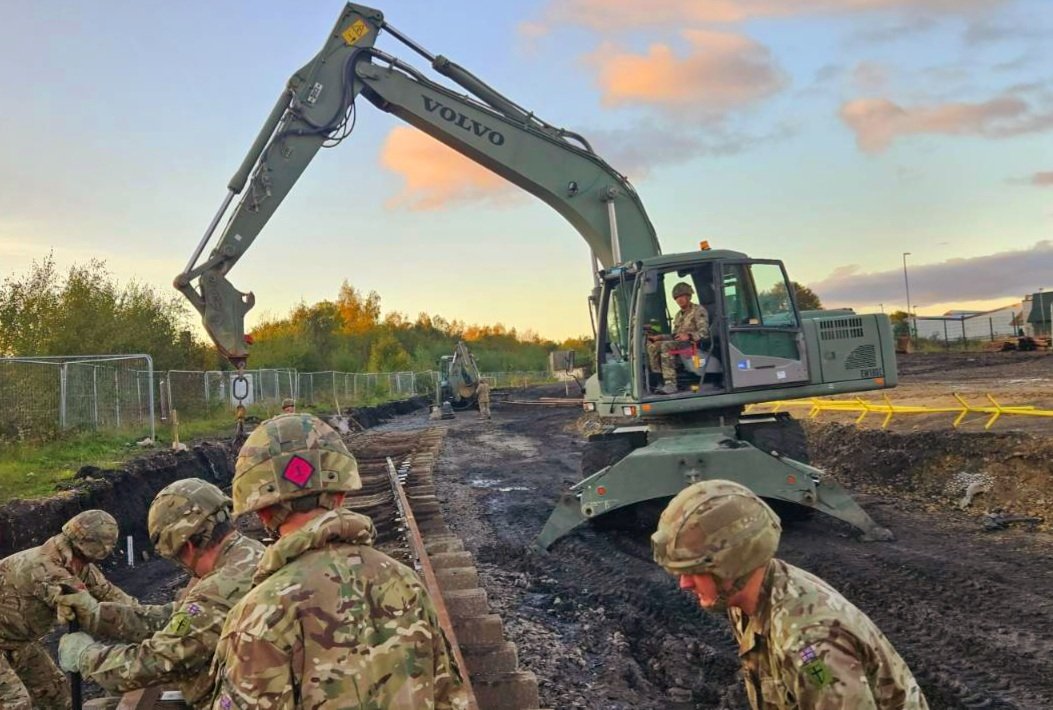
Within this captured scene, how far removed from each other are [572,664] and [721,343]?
13.2 feet

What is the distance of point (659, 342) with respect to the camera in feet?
28.0

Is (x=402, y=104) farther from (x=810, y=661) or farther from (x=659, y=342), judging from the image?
(x=810, y=661)

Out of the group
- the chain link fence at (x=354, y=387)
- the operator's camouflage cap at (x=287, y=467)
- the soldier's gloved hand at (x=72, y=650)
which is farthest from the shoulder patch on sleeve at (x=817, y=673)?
the chain link fence at (x=354, y=387)

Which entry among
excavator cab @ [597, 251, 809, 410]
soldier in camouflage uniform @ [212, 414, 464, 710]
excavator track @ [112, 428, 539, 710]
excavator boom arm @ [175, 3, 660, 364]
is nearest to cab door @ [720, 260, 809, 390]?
excavator cab @ [597, 251, 809, 410]

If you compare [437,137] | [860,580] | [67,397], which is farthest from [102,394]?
[860,580]

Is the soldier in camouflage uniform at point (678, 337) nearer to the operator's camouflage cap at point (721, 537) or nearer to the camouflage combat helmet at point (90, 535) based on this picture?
the camouflage combat helmet at point (90, 535)

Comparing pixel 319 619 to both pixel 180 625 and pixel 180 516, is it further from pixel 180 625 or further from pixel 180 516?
pixel 180 516

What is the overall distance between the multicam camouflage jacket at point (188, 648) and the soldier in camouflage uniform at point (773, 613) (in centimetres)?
159

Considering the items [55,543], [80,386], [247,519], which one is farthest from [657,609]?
[80,386]

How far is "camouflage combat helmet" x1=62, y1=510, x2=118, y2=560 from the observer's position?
4.21m

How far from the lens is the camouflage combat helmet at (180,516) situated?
3127 mm

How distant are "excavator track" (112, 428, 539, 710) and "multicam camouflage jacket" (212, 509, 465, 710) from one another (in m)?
1.76

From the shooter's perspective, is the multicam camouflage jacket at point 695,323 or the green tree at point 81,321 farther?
the green tree at point 81,321

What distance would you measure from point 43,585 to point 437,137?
8715 millimetres
